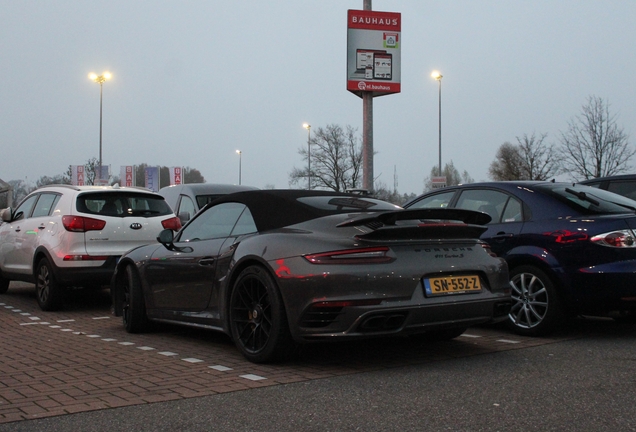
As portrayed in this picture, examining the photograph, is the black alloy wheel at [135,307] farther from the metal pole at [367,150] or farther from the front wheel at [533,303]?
the metal pole at [367,150]

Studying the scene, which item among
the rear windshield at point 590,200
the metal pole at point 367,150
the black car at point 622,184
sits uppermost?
the metal pole at point 367,150

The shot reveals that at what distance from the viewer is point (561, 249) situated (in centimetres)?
656

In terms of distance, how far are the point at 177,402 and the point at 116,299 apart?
3.68m

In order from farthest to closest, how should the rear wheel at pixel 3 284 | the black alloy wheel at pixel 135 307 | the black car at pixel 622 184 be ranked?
the rear wheel at pixel 3 284 < the black car at pixel 622 184 < the black alloy wheel at pixel 135 307

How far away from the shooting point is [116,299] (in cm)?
785

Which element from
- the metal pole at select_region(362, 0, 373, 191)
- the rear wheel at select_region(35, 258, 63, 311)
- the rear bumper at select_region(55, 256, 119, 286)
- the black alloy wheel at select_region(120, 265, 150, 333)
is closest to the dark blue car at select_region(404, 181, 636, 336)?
the black alloy wheel at select_region(120, 265, 150, 333)

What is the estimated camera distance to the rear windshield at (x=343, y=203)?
578 cm

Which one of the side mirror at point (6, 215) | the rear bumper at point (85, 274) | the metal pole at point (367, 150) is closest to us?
the rear bumper at point (85, 274)

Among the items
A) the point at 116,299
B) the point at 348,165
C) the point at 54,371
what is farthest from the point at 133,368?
the point at 348,165

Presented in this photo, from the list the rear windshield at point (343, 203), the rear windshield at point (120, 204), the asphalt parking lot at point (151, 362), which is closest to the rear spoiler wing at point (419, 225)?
the rear windshield at point (343, 203)

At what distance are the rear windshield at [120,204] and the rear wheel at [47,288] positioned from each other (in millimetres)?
901

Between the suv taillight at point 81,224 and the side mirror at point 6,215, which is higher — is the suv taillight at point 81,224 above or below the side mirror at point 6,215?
below

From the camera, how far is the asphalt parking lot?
183 inches

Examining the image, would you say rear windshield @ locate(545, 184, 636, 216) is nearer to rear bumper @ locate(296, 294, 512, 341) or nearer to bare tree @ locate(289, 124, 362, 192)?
rear bumper @ locate(296, 294, 512, 341)
